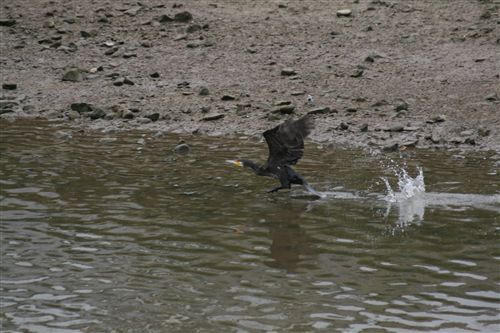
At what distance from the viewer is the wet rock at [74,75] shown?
51.1 ft

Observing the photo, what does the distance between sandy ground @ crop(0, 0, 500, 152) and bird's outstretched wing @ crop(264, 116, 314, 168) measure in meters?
2.09

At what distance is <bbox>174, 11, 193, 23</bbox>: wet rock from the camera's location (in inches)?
679

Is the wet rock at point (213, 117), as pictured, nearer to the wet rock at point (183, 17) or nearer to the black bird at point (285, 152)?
the black bird at point (285, 152)

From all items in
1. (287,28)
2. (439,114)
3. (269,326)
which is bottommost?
(269,326)

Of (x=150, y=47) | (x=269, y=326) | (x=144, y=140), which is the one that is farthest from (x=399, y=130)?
(x=269, y=326)

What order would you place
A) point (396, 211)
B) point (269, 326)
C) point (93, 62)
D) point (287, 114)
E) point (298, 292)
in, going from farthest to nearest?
1. point (93, 62)
2. point (287, 114)
3. point (396, 211)
4. point (298, 292)
5. point (269, 326)

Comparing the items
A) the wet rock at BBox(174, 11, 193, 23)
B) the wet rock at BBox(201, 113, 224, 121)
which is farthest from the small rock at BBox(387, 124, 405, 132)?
the wet rock at BBox(174, 11, 193, 23)

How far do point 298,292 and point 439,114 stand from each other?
7.13 metres

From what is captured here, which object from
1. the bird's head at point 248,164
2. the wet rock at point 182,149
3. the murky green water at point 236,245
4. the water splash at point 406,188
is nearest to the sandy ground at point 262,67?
the wet rock at point 182,149

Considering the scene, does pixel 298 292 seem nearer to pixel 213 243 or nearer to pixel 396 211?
pixel 213 243

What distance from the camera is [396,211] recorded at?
9203mm

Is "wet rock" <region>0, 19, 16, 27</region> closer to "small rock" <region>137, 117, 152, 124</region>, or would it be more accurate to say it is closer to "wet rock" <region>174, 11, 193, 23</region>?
"wet rock" <region>174, 11, 193, 23</region>

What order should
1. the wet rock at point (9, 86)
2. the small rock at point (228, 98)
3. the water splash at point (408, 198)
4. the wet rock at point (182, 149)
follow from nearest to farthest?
the water splash at point (408, 198)
the wet rock at point (182, 149)
the small rock at point (228, 98)
the wet rock at point (9, 86)

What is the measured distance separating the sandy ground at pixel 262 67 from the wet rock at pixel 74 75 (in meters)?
0.02
